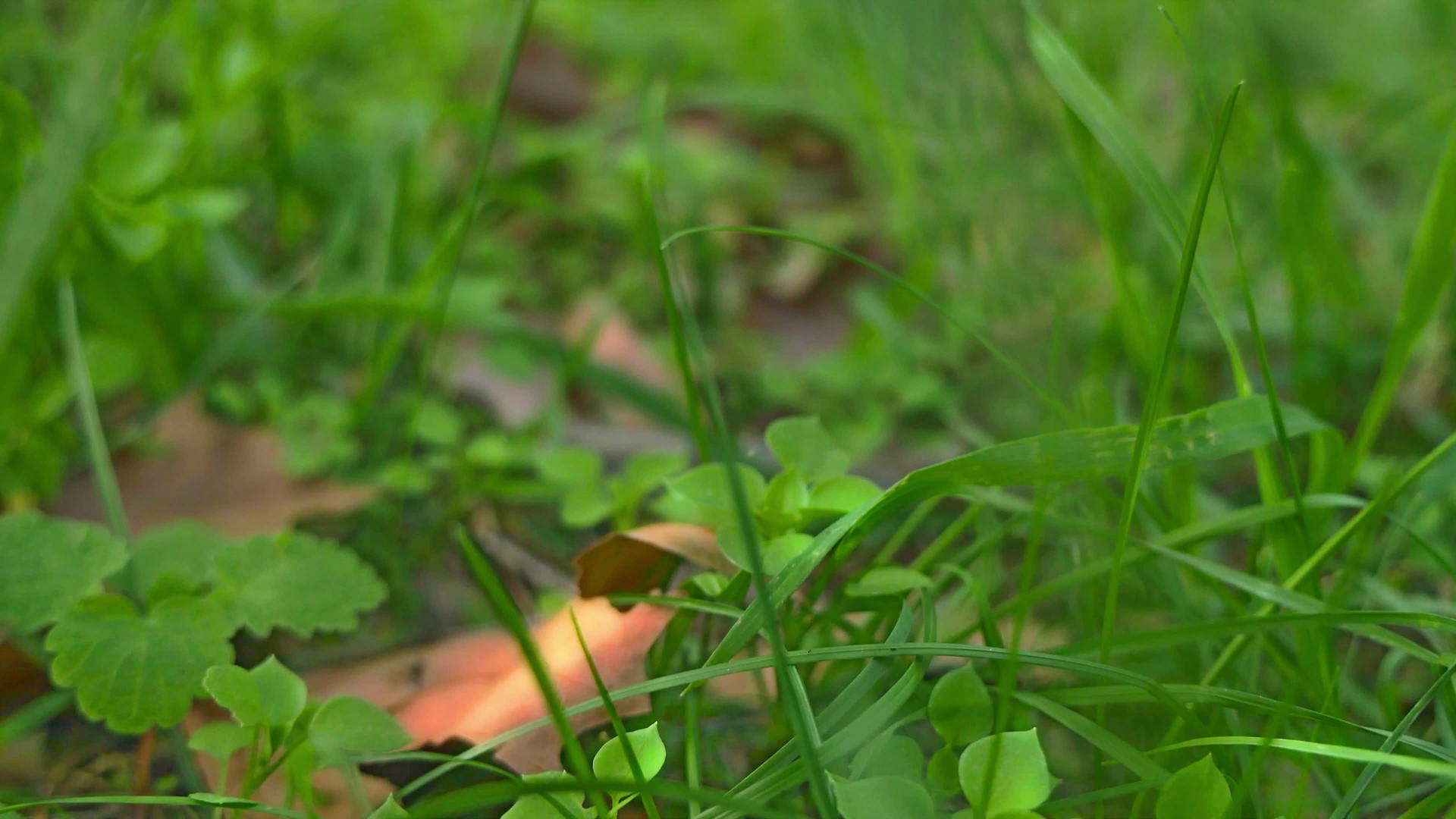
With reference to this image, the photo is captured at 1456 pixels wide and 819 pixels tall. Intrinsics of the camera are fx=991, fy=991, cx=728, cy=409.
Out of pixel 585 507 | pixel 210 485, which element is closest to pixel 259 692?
pixel 585 507

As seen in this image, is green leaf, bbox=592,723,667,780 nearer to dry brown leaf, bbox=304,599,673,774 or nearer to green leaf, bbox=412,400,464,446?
dry brown leaf, bbox=304,599,673,774

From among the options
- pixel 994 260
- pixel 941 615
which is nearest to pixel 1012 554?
pixel 941 615

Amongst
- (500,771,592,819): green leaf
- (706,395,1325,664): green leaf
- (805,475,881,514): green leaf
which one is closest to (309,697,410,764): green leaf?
(500,771,592,819): green leaf

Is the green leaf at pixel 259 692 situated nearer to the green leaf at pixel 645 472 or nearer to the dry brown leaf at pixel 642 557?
the dry brown leaf at pixel 642 557

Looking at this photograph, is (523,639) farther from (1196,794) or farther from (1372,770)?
(1372,770)

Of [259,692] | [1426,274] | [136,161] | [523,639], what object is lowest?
[259,692]

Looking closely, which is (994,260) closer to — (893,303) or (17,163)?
(893,303)
